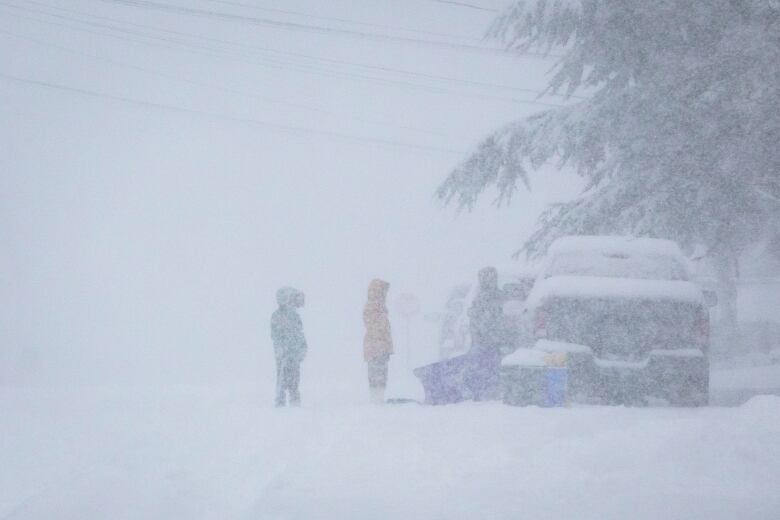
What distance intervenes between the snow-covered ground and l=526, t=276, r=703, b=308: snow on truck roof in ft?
3.95

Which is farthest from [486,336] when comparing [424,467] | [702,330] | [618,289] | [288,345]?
[424,467]

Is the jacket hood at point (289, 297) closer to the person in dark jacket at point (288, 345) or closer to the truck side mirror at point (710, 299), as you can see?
the person in dark jacket at point (288, 345)

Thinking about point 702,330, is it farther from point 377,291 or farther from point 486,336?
point 377,291

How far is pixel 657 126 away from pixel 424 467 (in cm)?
698

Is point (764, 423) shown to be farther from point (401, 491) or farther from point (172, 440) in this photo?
point (172, 440)

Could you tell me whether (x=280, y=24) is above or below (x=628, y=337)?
above

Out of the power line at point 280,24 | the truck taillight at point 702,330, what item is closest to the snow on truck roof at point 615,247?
the truck taillight at point 702,330

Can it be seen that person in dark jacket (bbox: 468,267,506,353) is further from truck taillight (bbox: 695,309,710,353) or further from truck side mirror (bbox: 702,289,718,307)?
truck taillight (bbox: 695,309,710,353)

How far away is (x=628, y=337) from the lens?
22.5ft

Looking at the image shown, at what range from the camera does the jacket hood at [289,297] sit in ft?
30.3

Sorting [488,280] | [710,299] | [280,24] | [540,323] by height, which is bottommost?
[540,323]

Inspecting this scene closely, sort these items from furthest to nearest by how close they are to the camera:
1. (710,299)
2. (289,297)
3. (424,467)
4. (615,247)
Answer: (289,297), (710,299), (615,247), (424,467)

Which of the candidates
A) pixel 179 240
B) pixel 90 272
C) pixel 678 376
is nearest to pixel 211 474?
pixel 678 376

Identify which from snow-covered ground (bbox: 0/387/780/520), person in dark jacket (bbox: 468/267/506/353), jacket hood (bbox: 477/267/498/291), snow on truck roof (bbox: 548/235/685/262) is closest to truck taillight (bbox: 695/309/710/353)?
snow on truck roof (bbox: 548/235/685/262)
